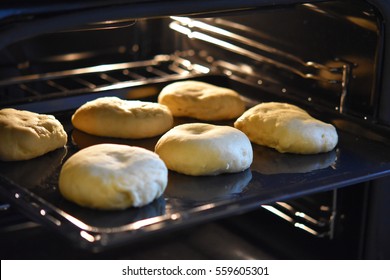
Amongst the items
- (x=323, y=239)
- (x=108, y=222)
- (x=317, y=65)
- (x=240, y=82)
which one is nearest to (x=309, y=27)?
(x=317, y=65)

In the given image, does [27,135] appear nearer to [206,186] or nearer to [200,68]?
[206,186]

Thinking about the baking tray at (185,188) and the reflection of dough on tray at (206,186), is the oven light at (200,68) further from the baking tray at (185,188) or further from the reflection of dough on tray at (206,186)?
the reflection of dough on tray at (206,186)

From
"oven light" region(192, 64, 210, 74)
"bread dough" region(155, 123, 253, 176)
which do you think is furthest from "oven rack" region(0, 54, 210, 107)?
"bread dough" region(155, 123, 253, 176)

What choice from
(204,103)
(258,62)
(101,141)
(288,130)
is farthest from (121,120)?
(258,62)

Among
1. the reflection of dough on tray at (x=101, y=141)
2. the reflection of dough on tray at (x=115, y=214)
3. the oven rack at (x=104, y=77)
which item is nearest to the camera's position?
the reflection of dough on tray at (x=115, y=214)

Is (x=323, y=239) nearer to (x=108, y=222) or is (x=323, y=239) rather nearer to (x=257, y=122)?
Result: (x=257, y=122)

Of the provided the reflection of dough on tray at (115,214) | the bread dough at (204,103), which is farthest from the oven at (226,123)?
the bread dough at (204,103)
